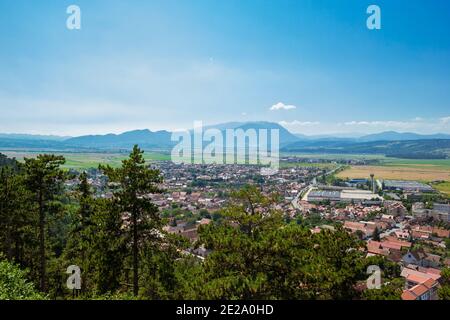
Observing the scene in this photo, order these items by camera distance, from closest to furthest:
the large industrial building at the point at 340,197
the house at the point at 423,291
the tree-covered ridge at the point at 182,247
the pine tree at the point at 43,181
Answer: the tree-covered ridge at the point at 182,247 → the pine tree at the point at 43,181 → the house at the point at 423,291 → the large industrial building at the point at 340,197

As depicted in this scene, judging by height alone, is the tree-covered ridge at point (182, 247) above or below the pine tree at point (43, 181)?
below

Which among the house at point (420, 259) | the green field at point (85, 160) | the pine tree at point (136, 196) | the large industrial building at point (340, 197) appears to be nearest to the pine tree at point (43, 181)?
the pine tree at point (136, 196)

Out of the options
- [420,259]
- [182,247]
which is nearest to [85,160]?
[420,259]

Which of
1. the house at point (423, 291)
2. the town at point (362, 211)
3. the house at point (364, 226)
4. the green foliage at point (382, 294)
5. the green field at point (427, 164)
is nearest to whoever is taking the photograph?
the green foliage at point (382, 294)

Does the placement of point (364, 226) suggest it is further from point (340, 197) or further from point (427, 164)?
point (427, 164)

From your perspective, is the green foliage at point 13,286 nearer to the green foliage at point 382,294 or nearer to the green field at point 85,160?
the green foliage at point 382,294

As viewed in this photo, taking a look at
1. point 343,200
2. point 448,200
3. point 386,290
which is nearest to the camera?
point 386,290
